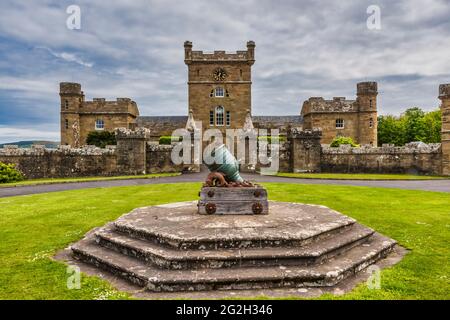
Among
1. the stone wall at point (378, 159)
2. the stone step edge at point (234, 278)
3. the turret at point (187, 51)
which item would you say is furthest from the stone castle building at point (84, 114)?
the stone step edge at point (234, 278)

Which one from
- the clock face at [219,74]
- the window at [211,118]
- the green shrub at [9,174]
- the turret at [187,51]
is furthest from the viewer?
the window at [211,118]

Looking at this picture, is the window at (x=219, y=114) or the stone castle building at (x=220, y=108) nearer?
the stone castle building at (x=220, y=108)

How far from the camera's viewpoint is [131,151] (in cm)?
2655

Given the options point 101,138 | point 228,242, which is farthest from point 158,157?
point 228,242

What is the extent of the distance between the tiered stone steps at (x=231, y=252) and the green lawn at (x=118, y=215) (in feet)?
1.51

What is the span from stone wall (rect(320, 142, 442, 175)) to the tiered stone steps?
2098 cm

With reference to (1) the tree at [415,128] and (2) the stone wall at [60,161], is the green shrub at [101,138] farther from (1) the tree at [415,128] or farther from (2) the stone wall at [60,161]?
(1) the tree at [415,128]

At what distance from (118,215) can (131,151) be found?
1746 centimetres

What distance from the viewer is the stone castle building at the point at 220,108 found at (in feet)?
136

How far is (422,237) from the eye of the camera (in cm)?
732

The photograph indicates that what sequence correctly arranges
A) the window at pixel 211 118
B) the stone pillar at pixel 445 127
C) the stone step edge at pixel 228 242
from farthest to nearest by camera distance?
the window at pixel 211 118, the stone pillar at pixel 445 127, the stone step edge at pixel 228 242
